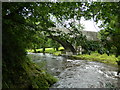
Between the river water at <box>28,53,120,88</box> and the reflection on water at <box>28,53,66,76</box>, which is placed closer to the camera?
the river water at <box>28,53,120,88</box>

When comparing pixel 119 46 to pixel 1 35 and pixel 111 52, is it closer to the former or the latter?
pixel 111 52

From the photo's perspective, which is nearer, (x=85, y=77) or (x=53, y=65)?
(x=85, y=77)

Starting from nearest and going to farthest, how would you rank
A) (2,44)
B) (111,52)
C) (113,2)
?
(111,52), (113,2), (2,44)

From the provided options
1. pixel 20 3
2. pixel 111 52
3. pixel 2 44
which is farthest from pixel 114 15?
pixel 2 44

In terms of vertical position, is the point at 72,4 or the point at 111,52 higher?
the point at 72,4

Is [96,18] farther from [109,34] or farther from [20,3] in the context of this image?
[20,3]

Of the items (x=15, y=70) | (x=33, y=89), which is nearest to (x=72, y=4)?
(x=15, y=70)

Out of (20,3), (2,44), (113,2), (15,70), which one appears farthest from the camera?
(15,70)

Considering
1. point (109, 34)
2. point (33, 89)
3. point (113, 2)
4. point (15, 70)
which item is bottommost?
point (33, 89)

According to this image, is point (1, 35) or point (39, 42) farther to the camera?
point (39, 42)

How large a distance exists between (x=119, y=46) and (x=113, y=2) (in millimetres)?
868

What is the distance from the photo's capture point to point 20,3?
225cm

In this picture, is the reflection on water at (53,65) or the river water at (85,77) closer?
the river water at (85,77)

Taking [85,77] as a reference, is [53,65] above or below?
below
